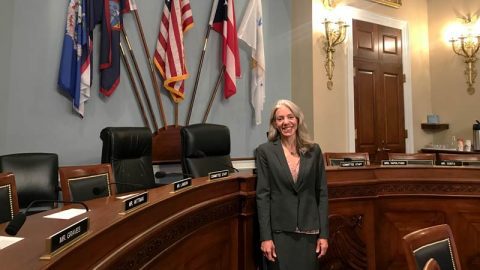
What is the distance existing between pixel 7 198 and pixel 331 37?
3706 mm

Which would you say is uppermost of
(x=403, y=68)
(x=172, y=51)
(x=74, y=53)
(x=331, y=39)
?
(x=331, y=39)

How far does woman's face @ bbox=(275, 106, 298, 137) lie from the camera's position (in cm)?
168

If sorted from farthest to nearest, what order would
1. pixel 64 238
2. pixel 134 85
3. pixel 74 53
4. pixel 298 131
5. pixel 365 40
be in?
pixel 365 40 → pixel 134 85 → pixel 74 53 → pixel 298 131 → pixel 64 238

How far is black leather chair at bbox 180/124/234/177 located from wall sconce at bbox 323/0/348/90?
1.97 m

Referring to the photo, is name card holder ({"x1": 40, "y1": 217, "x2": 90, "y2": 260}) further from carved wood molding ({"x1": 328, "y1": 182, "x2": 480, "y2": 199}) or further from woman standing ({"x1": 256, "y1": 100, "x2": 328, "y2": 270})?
carved wood molding ({"x1": 328, "y1": 182, "x2": 480, "y2": 199})

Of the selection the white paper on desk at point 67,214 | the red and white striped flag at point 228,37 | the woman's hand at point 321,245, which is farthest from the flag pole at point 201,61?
the white paper on desk at point 67,214

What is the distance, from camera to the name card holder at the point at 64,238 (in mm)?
704

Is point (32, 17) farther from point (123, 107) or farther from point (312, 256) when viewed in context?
point (312, 256)

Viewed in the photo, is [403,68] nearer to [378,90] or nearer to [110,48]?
[378,90]

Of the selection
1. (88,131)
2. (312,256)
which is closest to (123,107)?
(88,131)

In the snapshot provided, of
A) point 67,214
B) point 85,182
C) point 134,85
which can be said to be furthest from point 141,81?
point 67,214

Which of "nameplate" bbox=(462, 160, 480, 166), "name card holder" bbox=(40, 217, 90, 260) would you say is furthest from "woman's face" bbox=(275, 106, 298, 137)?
"nameplate" bbox=(462, 160, 480, 166)

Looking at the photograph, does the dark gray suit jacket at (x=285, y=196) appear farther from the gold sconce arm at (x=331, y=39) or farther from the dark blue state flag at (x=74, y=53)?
the gold sconce arm at (x=331, y=39)

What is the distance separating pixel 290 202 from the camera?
1.62 meters
